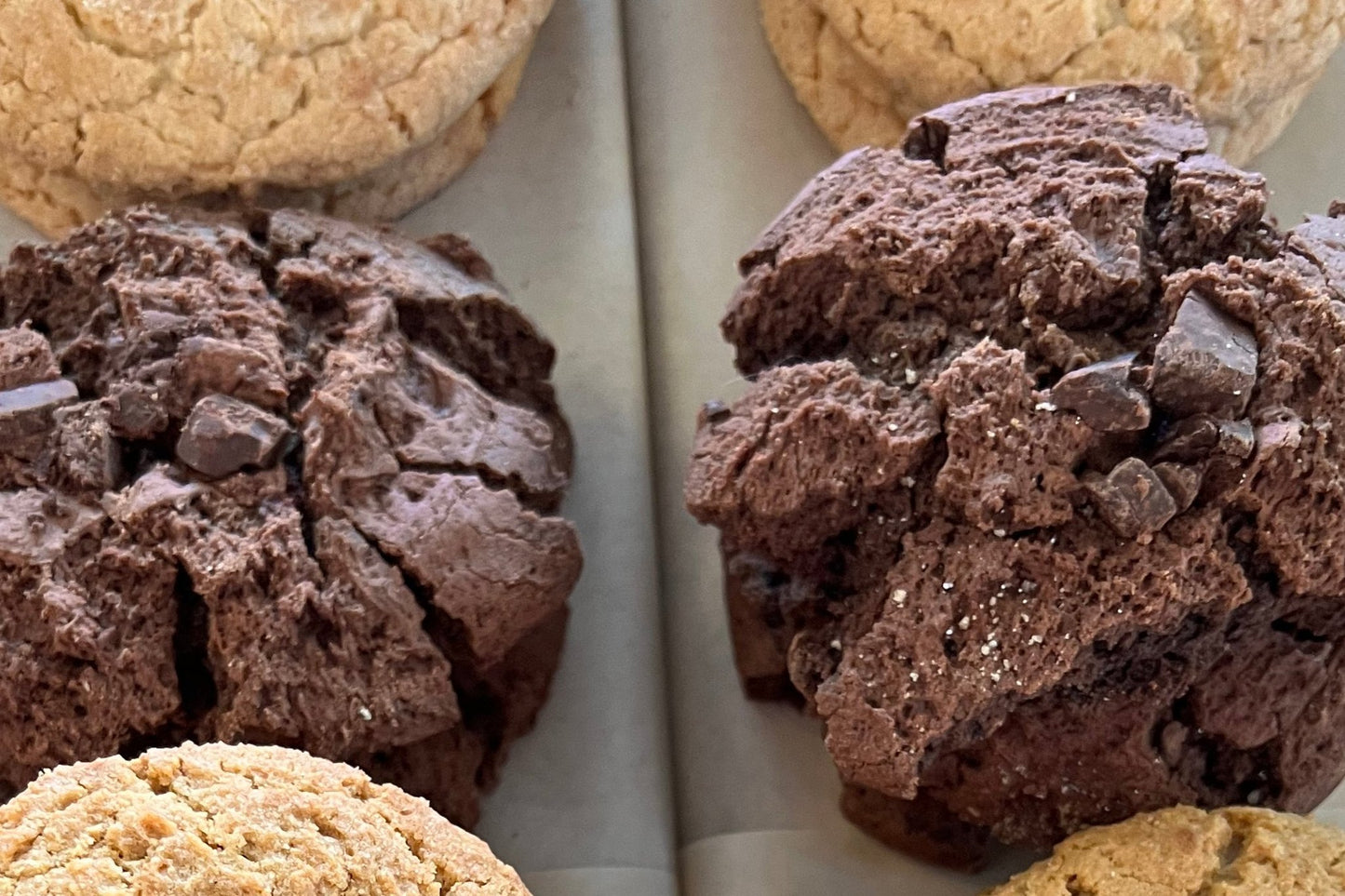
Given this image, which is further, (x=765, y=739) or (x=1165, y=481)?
(x=765, y=739)

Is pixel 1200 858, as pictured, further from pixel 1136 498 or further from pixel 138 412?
pixel 138 412

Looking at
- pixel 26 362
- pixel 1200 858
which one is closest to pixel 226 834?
pixel 26 362

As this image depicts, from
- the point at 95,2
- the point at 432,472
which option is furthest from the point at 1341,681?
the point at 95,2

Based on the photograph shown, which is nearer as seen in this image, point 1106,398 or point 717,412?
point 1106,398

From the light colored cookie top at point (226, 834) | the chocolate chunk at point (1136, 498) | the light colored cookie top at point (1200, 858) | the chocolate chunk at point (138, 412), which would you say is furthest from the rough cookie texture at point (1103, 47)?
the light colored cookie top at point (226, 834)

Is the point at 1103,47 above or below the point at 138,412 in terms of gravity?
above

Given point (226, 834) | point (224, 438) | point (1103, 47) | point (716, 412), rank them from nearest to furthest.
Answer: point (226, 834)
point (224, 438)
point (716, 412)
point (1103, 47)

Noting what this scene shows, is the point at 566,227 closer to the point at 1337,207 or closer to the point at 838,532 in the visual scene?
the point at 838,532

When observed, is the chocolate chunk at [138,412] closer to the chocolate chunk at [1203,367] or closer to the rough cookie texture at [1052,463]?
the rough cookie texture at [1052,463]
